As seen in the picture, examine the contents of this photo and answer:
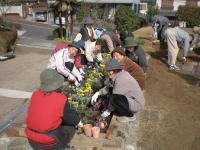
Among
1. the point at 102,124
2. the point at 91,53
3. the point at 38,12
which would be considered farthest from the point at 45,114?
the point at 38,12

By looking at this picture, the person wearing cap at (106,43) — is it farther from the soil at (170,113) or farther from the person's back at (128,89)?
the person's back at (128,89)

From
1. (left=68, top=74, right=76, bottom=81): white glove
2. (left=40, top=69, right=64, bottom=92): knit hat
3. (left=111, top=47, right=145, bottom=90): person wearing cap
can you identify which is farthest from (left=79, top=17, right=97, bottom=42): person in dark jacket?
(left=40, top=69, right=64, bottom=92): knit hat

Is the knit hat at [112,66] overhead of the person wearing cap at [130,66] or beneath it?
overhead

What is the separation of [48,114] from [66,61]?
3864 millimetres

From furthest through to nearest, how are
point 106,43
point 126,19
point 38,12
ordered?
point 38,12
point 126,19
point 106,43

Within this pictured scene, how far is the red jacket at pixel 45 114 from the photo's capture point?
4590 millimetres

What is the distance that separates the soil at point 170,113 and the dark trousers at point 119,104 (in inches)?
24.1

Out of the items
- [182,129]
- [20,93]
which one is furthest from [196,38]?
[182,129]

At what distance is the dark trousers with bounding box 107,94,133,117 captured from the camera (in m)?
6.02

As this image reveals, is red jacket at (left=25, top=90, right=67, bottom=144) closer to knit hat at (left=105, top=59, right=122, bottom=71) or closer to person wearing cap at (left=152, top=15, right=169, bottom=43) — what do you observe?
knit hat at (left=105, top=59, right=122, bottom=71)

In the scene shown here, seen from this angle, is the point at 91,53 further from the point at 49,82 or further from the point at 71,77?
the point at 49,82

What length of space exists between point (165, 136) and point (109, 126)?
1198 mm

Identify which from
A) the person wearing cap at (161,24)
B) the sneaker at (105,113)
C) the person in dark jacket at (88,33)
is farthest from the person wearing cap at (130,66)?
the person wearing cap at (161,24)

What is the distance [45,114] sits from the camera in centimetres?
459
